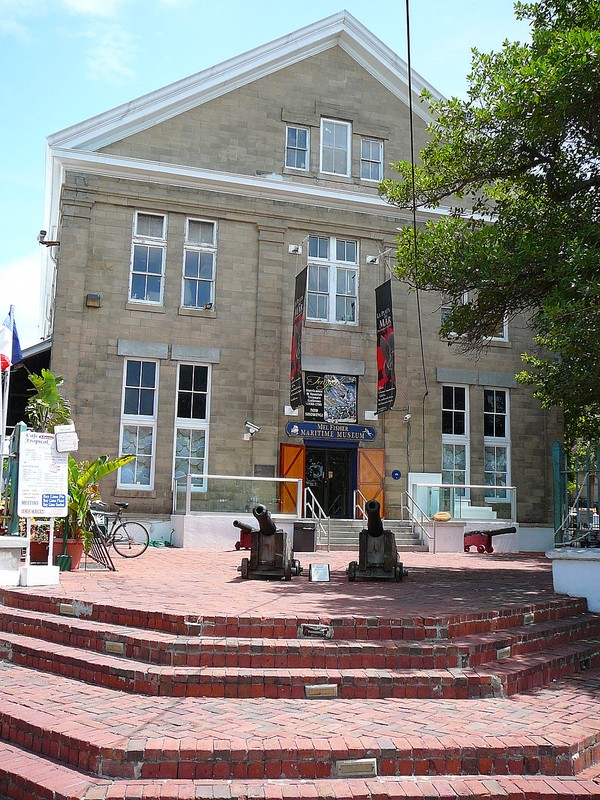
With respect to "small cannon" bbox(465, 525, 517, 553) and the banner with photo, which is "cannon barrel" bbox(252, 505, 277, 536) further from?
"small cannon" bbox(465, 525, 517, 553)

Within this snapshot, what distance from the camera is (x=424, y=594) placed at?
384 inches

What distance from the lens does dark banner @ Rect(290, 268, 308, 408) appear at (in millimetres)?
20281

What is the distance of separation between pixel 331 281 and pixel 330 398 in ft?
11.1

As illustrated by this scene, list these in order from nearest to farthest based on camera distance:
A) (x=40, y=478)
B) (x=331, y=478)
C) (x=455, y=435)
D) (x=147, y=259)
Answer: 1. (x=40, y=478)
2. (x=147, y=259)
3. (x=331, y=478)
4. (x=455, y=435)

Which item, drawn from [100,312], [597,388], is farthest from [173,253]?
[597,388]

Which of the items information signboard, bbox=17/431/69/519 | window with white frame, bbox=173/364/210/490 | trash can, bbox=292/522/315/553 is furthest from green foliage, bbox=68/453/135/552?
window with white frame, bbox=173/364/210/490

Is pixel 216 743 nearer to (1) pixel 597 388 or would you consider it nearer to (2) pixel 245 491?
(1) pixel 597 388

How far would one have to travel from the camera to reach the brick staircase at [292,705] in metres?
4.96

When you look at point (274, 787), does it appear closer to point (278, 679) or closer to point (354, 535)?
point (278, 679)

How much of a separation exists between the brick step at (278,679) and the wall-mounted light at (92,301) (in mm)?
14204

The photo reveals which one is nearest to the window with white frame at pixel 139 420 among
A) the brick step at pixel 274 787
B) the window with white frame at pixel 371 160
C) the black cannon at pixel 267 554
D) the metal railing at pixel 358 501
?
the metal railing at pixel 358 501

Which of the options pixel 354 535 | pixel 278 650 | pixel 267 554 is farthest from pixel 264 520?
pixel 354 535

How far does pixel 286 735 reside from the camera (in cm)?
526

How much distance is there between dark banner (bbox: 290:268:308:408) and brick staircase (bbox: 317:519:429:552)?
3.25 meters
